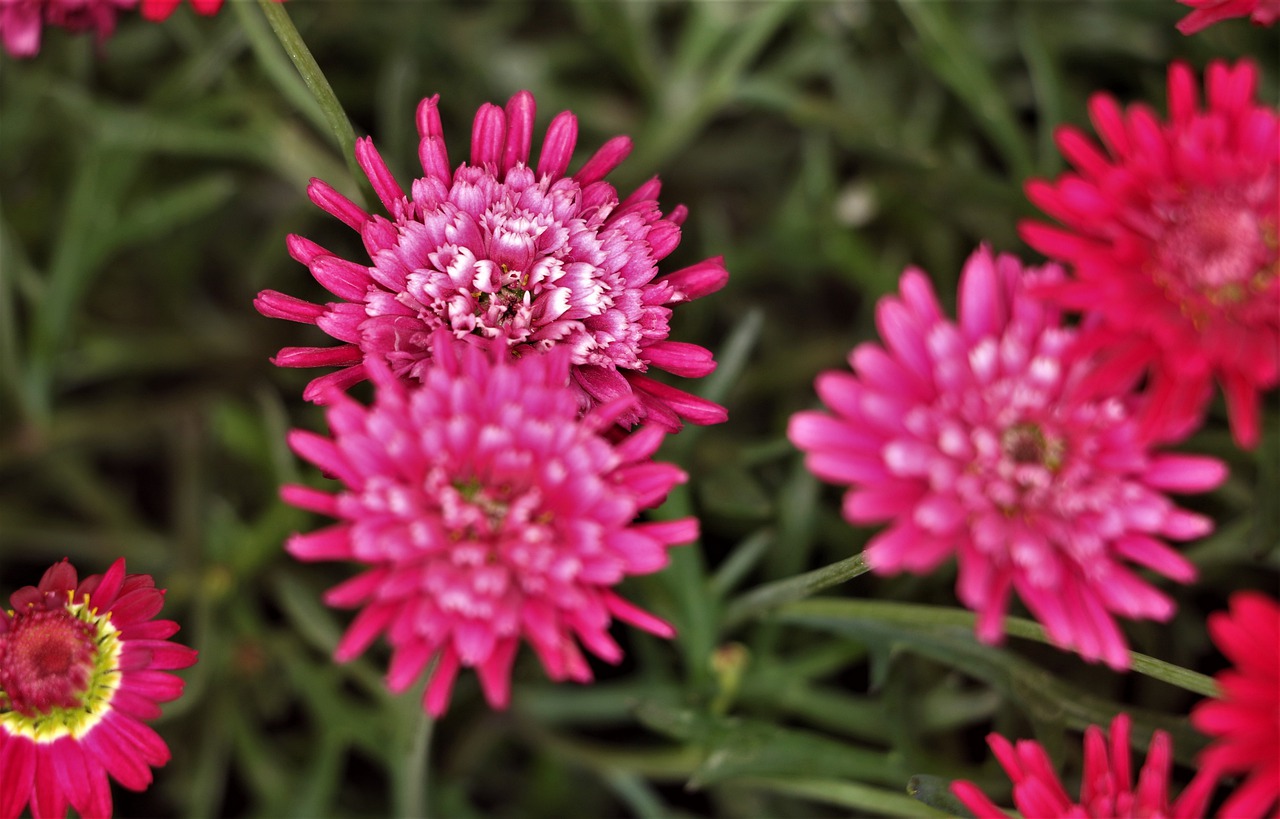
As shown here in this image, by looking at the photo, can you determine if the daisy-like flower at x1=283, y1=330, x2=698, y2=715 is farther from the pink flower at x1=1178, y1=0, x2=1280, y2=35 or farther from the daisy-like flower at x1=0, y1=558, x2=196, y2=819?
→ the pink flower at x1=1178, y1=0, x2=1280, y2=35

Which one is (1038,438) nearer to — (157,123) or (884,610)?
(884,610)

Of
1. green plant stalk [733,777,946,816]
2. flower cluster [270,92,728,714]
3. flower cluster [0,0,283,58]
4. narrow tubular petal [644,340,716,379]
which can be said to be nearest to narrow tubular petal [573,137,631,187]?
flower cluster [270,92,728,714]

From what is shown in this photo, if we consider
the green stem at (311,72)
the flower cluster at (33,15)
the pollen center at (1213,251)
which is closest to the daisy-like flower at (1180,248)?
the pollen center at (1213,251)

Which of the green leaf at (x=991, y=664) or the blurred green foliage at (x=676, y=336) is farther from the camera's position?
the blurred green foliage at (x=676, y=336)

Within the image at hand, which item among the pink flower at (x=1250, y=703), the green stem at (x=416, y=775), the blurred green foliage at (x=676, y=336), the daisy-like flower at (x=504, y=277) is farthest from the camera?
the blurred green foliage at (x=676, y=336)

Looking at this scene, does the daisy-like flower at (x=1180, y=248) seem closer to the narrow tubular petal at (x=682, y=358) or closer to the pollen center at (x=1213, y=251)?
the pollen center at (x=1213, y=251)

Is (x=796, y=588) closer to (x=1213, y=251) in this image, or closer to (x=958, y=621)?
(x=958, y=621)

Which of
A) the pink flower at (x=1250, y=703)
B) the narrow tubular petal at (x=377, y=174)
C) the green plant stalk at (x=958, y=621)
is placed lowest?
the green plant stalk at (x=958, y=621)

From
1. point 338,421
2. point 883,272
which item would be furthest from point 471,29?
point 338,421
